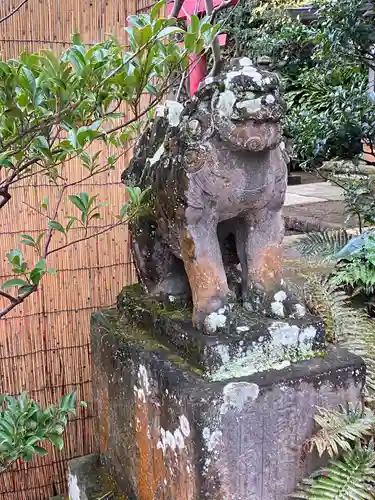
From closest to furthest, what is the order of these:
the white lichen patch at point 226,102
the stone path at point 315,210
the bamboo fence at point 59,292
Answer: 1. the white lichen patch at point 226,102
2. the bamboo fence at point 59,292
3. the stone path at point 315,210

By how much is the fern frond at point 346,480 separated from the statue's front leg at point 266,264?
17.5 inches

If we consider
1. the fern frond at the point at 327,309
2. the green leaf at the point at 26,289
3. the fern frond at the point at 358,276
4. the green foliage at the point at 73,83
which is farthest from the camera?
the fern frond at the point at 358,276

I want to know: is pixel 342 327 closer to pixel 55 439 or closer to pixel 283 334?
pixel 283 334

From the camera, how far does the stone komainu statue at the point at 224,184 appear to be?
1526 millimetres

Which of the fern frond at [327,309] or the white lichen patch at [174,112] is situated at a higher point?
the white lichen patch at [174,112]

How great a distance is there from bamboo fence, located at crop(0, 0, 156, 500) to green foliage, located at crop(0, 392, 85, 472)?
3.99ft

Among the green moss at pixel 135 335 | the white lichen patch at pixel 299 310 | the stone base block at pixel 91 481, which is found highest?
the white lichen patch at pixel 299 310

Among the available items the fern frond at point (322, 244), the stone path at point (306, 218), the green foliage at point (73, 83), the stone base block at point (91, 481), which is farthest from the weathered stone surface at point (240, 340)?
the fern frond at point (322, 244)

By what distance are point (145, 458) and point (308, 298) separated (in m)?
0.83

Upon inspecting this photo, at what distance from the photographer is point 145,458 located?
1.91 m

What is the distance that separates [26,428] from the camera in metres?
1.54

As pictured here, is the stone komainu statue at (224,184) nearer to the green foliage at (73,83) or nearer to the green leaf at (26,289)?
the green foliage at (73,83)

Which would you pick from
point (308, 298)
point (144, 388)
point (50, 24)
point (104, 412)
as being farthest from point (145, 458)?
point (50, 24)

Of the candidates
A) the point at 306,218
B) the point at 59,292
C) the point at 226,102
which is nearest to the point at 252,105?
the point at 226,102
